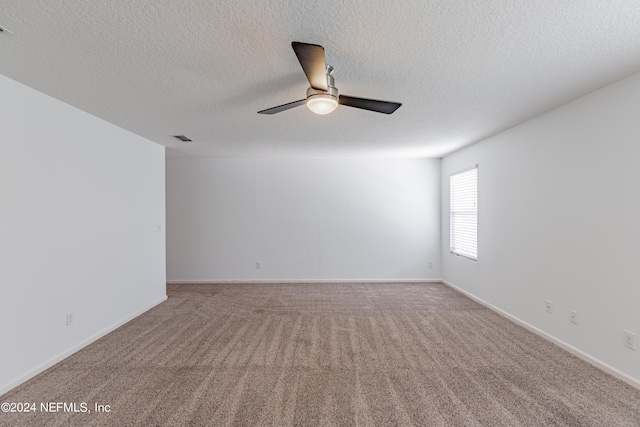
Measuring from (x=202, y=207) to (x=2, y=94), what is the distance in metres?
3.63

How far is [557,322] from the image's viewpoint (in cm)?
304

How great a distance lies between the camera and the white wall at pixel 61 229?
2369 mm

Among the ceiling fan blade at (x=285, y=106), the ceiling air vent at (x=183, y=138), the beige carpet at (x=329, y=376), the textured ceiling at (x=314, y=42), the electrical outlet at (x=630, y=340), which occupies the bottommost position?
the beige carpet at (x=329, y=376)

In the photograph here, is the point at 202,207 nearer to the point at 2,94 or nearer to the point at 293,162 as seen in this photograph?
the point at 293,162

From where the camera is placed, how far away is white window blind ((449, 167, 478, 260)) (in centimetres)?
466

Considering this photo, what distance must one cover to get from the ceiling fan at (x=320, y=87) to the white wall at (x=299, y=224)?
3489mm

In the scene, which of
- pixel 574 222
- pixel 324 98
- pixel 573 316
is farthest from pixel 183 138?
pixel 573 316

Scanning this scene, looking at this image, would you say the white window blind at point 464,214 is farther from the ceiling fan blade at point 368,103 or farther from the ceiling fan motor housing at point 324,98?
the ceiling fan motor housing at point 324,98

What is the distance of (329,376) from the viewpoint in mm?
2465

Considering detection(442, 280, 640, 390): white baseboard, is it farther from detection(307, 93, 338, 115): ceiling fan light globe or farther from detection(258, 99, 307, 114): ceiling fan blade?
detection(258, 99, 307, 114): ceiling fan blade

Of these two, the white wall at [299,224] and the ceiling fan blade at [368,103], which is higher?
the ceiling fan blade at [368,103]

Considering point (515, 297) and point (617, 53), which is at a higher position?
point (617, 53)

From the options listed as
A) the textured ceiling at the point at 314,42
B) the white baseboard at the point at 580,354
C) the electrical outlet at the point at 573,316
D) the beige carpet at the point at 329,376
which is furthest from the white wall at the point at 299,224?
the electrical outlet at the point at 573,316

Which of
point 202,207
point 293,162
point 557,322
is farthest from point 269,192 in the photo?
point 557,322
